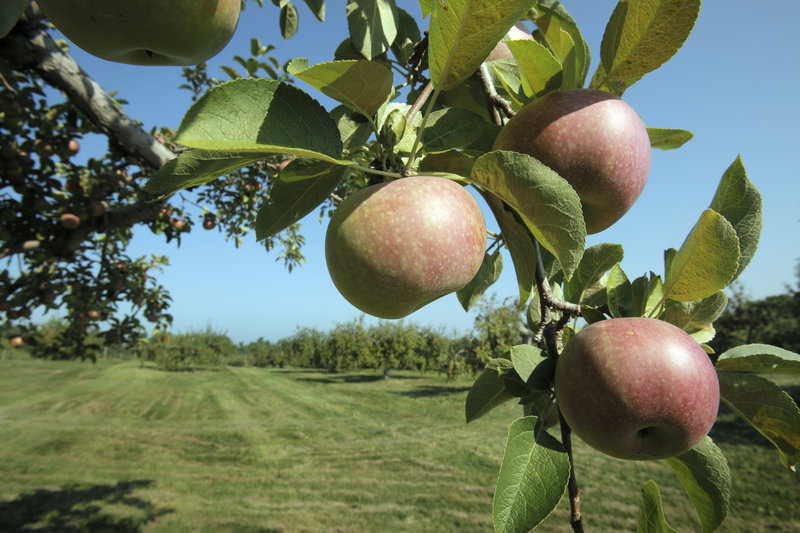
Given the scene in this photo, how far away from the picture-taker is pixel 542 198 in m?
0.59

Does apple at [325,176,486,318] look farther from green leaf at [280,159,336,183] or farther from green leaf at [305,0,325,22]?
green leaf at [305,0,325,22]

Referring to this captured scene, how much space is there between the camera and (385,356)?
2242 cm

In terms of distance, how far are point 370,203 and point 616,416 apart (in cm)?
52

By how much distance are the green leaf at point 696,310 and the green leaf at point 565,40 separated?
0.47m

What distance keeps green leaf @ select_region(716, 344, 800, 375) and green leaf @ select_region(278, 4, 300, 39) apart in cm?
157

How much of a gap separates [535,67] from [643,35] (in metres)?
0.16

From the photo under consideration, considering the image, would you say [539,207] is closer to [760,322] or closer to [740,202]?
[740,202]

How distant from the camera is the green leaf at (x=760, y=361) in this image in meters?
0.79

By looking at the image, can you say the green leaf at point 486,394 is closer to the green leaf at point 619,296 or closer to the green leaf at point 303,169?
the green leaf at point 619,296

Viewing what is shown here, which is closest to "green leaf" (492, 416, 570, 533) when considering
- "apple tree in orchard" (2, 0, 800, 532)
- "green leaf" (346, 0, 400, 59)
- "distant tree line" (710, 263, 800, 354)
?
"apple tree in orchard" (2, 0, 800, 532)

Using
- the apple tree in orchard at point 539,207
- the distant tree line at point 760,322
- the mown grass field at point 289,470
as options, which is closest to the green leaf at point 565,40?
the apple tree in orchard at point 539,207

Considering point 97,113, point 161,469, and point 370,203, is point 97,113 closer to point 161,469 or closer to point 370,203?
point 370,203

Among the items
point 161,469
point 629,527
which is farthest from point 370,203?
point 161,469

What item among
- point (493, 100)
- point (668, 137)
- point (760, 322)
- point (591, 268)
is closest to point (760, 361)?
point (591, 268)
